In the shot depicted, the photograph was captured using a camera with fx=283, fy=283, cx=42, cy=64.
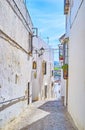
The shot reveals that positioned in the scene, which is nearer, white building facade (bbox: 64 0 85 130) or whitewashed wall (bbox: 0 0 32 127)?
white building facade (bbox: 64 0 85 130)

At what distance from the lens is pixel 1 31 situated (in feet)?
27.5

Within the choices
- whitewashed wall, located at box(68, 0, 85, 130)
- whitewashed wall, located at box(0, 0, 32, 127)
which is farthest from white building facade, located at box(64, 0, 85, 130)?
whitewashed wall, located at box(0, 0, 32, 127)

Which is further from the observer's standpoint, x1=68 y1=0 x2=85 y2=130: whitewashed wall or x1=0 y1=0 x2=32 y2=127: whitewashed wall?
x1=0 y1=0 x2=32 y2=127: whitewashed wall

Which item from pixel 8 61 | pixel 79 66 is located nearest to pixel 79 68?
pixel 79 66

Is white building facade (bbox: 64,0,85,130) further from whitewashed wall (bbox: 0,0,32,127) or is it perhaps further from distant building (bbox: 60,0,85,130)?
whitewashed wall (bbox: 0,0,32,127)

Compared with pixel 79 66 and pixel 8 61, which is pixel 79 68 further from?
pixel 8 61


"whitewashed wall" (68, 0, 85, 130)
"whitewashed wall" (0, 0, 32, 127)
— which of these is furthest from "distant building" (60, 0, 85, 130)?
"whitewashed wall" (0, 0, 32, 127)

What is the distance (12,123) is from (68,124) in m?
2.07

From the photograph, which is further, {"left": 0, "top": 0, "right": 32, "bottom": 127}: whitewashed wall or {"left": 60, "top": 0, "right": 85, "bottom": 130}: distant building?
{"left": 0, "top": 0, "right": 32, "bottom": 127}: whitewashed wall

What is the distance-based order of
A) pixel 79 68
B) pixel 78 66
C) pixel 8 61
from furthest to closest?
pixel 8 61 → pixel 78 66 → pixel 79 68

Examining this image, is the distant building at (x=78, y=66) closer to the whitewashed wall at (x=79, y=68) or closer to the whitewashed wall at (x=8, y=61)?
the whitewashed wall at (x=79, y=68)

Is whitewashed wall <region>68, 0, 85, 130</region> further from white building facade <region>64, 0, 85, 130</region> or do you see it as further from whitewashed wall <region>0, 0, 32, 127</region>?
whitewashed wall <region>0, 0, 32, 127</region>

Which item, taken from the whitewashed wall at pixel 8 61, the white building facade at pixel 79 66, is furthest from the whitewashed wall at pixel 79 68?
the whitewashed wall at pixel 8 61

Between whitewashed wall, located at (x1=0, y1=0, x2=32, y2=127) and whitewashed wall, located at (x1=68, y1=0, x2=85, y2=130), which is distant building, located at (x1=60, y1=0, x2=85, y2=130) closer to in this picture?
whitewashed wall, located at (x1=68, y1=0, x2=85, y2=130)
